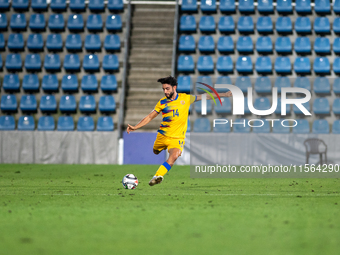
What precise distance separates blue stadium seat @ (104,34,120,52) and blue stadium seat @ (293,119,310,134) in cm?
697

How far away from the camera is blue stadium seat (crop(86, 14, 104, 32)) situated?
1809 cm

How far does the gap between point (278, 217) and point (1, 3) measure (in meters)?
16.5

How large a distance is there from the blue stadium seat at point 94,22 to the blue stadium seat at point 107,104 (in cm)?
287

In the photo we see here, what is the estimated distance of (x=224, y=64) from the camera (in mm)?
17203

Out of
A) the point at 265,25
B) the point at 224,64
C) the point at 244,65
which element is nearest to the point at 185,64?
the point at 224,64

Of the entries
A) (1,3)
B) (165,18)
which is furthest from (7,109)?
(165,18)

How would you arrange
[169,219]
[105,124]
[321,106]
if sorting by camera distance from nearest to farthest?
1. [169,219]
2. [321,106]
3. [105,124]

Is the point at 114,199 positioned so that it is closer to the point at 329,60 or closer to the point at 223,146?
the point at 223,146

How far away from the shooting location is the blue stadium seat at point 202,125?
15570mm

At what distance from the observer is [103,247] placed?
12.3 feet

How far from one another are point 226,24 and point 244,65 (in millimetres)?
1834

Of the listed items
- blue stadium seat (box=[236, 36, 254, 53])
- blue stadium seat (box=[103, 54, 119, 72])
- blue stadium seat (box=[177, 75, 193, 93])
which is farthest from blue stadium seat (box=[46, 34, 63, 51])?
blue stadium seat (box=[236, 36, 254, 53])

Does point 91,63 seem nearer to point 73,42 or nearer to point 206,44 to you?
point 73,42

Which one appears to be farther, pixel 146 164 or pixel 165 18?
pixel 165 18
